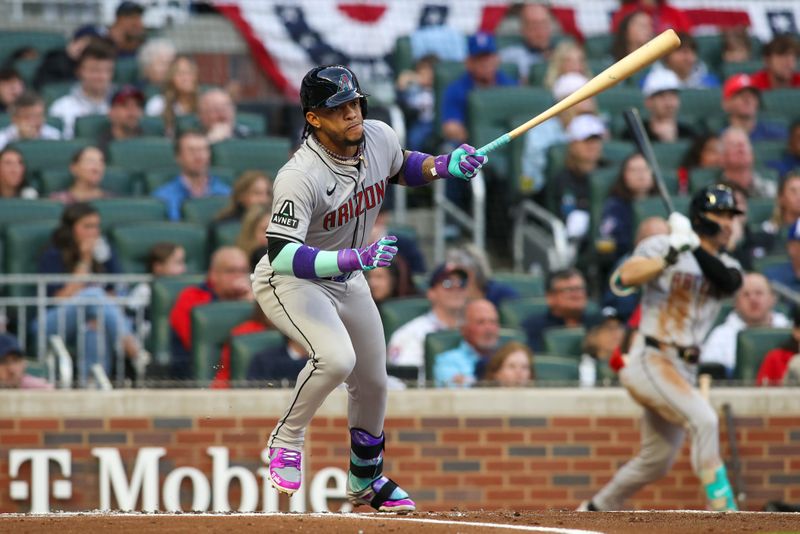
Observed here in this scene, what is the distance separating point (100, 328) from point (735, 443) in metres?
3.66

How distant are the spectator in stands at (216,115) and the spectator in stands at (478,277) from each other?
2.33 m

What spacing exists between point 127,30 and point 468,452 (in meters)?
4.87

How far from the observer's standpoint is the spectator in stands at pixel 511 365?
27.5 feet

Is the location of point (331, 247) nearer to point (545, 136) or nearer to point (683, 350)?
point (683, 350)

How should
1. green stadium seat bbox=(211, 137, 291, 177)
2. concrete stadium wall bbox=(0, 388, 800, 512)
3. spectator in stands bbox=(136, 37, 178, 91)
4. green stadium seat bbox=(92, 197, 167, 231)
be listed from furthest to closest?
1. spectator in stands bbox=(136, 37, 178, 91)
2. green stadium seat bbox=(211, 137, 291, 177)
3. green stadium seat bbox=(92, 197, 167, 231)
4. concrete stadium wall bbox=(0, 388, 800, 512)

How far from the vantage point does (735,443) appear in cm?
844

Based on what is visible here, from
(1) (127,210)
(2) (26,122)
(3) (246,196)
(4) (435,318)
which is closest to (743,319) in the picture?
(4) (435,318)

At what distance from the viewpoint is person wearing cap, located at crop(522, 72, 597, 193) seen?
1063 cm

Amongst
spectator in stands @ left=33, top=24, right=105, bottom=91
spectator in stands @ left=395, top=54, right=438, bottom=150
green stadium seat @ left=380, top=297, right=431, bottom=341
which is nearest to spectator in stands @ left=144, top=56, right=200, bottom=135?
spectator in stands @ left=33, top=24, right=105, bottom=91

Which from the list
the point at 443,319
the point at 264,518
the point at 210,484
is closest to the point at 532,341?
the point at 443,319

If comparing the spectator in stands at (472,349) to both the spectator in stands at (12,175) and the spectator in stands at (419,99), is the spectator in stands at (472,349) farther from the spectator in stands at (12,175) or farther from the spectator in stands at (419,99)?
the spectator in stands at (12,175)

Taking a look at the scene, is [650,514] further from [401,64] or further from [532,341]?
[401,64]

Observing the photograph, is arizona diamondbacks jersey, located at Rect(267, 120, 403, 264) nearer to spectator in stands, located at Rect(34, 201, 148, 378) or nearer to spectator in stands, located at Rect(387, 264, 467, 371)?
spectator in stands, located at Rect(387, 264, 467, 371)

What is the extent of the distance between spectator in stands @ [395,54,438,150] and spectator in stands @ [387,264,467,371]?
2.26 meters
